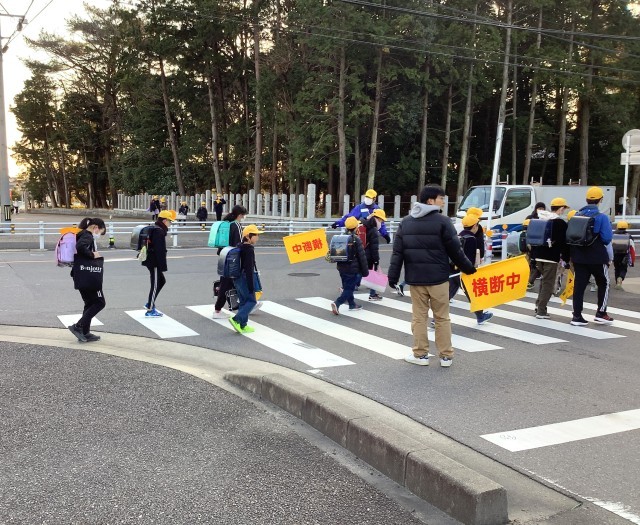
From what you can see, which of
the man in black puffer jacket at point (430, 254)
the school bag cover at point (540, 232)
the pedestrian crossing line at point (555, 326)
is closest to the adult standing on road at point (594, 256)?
the pedestrian crossing line at point (555, 326)

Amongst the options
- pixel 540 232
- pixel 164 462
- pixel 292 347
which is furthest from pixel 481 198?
pixel 164 462

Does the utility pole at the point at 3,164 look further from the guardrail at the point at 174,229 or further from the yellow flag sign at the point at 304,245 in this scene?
the yellow flag sign at the point at 304,245

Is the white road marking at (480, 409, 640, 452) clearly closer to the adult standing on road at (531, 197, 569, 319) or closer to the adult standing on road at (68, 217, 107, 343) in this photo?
the adult standing on road at (531, 197, 569, 319)

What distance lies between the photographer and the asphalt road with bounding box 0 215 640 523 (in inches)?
167

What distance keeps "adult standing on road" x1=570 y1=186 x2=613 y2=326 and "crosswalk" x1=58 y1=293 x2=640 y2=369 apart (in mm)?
438

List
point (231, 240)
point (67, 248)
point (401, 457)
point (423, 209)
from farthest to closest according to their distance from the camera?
point (231, 240) → point (67, 248) → point (423, 209) → point (401, 457)

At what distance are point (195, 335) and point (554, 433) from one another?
5.07 metres

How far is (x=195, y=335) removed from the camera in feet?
27.1

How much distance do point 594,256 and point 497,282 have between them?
4.84 ft

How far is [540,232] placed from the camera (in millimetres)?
9023

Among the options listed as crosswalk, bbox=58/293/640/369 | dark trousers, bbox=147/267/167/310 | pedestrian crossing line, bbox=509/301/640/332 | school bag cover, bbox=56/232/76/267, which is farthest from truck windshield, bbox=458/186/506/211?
school bag cover, bbox=56/232/76/267

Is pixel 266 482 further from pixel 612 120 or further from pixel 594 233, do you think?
pixel 612 120

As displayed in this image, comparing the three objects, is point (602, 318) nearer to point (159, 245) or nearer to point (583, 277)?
point (583, 277)

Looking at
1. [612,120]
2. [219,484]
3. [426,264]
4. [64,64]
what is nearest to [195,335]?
[426,264]
